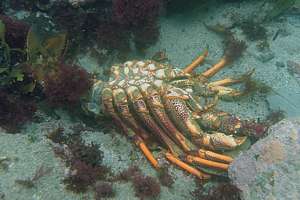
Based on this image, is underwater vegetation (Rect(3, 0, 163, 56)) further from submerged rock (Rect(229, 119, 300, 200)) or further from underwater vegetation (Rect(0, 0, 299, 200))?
submerged rock (Rect(229, 119, 300, 200))

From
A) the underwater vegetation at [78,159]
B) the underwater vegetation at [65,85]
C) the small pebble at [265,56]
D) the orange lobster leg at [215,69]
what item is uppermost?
the small pebble at [265,56]

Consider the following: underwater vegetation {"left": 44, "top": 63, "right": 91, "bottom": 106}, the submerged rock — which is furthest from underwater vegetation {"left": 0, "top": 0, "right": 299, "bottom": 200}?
the submerged rock

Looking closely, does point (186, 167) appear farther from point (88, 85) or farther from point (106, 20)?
point (106, 20)

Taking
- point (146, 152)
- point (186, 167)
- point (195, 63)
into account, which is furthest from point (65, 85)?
point (195, 63)

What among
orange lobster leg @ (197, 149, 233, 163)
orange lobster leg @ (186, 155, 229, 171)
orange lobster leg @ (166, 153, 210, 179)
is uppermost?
orange lobster leg @ (197, 149, 233, 163)

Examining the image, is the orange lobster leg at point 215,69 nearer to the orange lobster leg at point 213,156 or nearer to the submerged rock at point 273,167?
the orange lobster leg at point 213,156

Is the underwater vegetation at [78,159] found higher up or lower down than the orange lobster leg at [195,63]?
lower down

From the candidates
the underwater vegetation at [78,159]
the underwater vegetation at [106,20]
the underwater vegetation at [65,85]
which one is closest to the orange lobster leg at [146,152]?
the underwater vegetation at [78,159]

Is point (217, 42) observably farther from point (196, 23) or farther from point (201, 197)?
point (201, 197)
